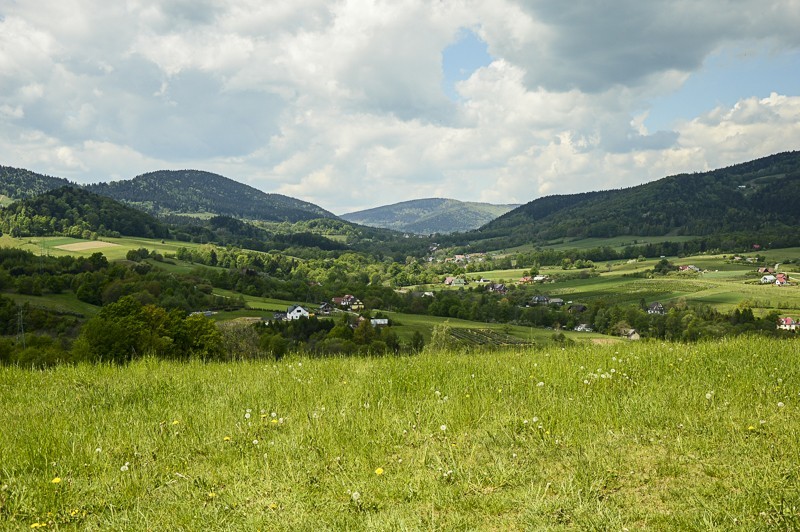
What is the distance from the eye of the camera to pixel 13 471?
5770mm

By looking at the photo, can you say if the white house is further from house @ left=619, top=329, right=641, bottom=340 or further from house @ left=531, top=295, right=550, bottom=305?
house @ left=619, top=329, right=641, bottom=340

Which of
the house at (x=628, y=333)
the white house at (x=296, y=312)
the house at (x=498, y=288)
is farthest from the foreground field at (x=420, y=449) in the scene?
the house at (x=498, y=288)

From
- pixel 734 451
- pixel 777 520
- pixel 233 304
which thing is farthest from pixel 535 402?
pixel 233 304

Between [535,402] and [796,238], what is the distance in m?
223

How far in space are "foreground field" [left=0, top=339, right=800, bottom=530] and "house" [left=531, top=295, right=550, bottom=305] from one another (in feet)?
404

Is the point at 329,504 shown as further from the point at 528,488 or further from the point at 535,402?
the point at 535,402

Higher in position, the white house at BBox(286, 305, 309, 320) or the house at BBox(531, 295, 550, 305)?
the white house at BBox(286, 305, 309, 320)

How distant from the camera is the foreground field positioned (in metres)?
4.71

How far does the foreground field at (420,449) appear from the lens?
15.5 feet

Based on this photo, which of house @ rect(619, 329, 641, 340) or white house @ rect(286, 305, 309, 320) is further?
white house @ rect(286, 305, 309, 320)

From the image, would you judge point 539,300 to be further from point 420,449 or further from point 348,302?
point 420,449

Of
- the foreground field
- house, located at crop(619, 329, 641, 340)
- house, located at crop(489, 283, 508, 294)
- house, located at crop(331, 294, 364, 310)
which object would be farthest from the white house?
the foreground field

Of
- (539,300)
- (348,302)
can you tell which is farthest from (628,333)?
(348,302)

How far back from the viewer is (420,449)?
20.2ft
